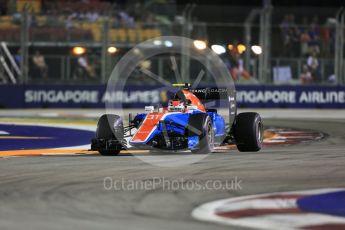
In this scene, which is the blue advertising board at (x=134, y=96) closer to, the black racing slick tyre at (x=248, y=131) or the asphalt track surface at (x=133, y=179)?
the black racing slick tyre at (x=248, y=131)

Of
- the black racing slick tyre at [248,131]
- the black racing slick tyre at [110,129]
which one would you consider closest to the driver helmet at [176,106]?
the black racing slick tyre at [110,129]

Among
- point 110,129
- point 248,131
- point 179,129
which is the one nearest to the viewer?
point 179,129

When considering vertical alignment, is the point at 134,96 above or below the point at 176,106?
above

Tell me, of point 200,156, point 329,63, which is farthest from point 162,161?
point 329,63

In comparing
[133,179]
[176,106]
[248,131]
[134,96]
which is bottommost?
[133,179]

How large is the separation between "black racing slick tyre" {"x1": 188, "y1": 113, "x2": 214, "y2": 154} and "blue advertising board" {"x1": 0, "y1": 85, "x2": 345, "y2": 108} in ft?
51.8

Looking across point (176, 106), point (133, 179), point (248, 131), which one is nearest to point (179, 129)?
point (176, 106)

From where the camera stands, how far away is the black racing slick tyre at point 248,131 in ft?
41.2

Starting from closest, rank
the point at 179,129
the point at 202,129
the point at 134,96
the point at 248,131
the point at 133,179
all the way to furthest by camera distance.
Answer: the point at 133,179
the point at 202,129
the point at 179,129
the point at 248,131
the point at 134,96

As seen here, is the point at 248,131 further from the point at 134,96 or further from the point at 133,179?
the point at 134,96

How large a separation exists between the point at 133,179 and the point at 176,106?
3075mm

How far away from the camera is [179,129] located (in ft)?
39.0

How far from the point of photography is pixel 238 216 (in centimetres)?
666

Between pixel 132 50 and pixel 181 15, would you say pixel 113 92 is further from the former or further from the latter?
pixel 181 15
